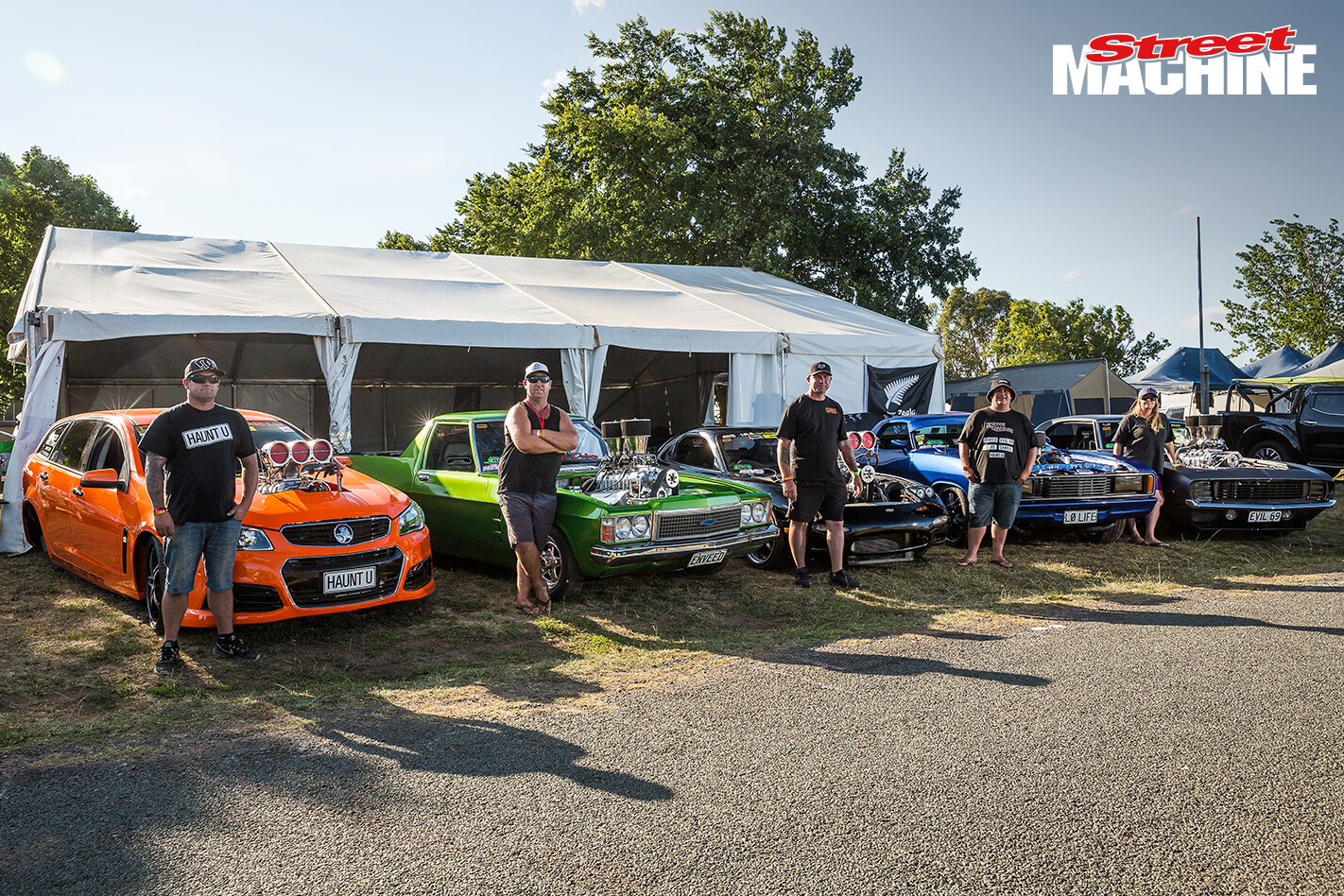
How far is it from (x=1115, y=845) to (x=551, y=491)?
440 centimetres

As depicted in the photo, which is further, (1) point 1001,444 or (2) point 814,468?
(1) point 1001,444

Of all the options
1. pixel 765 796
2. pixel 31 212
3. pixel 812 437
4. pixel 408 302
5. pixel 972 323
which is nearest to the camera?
pixel 765 796

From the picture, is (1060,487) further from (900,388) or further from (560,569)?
(900,388)

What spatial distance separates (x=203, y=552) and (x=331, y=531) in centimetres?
85

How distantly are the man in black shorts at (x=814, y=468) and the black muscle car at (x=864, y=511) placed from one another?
0.32 metres

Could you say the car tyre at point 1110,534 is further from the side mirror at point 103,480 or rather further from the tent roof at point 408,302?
the side mirror at point 103,480

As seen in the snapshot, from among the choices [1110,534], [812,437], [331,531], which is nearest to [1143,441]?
[1110,534]

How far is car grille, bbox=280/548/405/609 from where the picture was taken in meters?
5.69

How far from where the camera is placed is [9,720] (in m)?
4.39

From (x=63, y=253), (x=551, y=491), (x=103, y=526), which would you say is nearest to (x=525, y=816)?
(x=551, y=491)

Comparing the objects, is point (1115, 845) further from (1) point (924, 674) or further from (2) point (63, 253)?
(2) point (63, 253)

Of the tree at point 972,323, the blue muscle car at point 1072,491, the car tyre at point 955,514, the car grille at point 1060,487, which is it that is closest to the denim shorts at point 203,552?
the car tyre at point 955,514

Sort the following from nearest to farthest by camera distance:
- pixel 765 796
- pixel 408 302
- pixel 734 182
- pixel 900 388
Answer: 1. pixel 765 796
2. pixel 408 302
3. pixel 900 388
4. pixel 734 182

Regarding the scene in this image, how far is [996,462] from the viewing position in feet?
27.5
